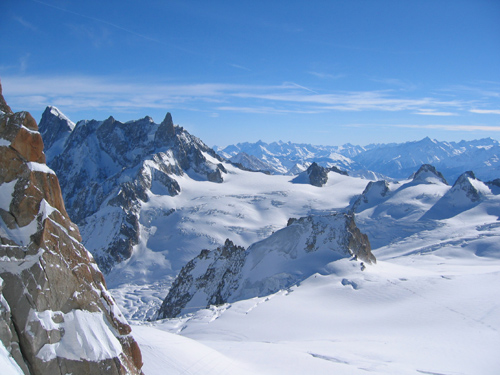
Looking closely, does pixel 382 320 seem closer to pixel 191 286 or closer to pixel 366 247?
pixel 366 247

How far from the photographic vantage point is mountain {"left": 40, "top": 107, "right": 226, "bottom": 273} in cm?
10027

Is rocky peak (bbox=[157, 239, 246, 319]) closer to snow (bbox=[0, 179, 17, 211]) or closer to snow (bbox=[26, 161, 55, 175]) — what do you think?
snow (bbox=[26, 161, 55, 175])

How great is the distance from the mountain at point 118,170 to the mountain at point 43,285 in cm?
8601

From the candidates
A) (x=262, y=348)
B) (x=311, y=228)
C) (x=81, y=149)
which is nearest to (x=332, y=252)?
(x=311, y=228)

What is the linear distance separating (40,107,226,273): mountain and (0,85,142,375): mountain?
86.0m

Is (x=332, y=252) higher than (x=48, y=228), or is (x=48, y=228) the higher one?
(x=48, y=228)

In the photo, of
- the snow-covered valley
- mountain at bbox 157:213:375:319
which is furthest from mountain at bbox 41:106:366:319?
mountain at bbox 157:213:375:319

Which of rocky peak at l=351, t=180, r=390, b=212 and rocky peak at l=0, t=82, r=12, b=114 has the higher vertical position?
rocky peak at l=0, t=82, r=12, b=114

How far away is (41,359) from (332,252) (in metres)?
40.2

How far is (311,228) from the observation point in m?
49.9

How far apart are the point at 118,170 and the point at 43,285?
152 m

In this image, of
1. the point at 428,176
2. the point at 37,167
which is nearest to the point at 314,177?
the point at 428,176

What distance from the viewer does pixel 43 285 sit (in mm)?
11102

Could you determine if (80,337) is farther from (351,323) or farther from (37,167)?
(351,323)
